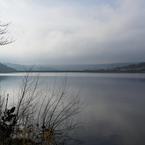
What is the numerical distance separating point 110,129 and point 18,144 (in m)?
11.4

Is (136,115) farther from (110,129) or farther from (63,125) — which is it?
(63,125)

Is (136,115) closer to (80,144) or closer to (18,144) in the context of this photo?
(80,144)

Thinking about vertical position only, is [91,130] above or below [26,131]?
below

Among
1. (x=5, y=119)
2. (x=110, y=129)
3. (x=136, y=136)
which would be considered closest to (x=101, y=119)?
(x=110, y=129)

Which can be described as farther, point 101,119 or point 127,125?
point 101,119

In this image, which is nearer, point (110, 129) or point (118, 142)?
point (118, 142)

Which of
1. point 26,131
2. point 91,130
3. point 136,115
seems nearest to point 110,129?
point 91,130

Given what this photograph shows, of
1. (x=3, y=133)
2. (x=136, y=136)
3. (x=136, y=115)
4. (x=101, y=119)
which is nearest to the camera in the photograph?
(x=3, y=133)

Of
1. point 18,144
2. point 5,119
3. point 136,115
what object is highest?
point 5,119

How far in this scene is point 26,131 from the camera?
697 cm

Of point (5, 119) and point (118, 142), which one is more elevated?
point (5, 119)

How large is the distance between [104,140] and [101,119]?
21.8 feet

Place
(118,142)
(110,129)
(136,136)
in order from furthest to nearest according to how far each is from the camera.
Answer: (110,129) → (136,136) → (118,142)

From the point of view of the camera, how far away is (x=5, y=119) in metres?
9.68
